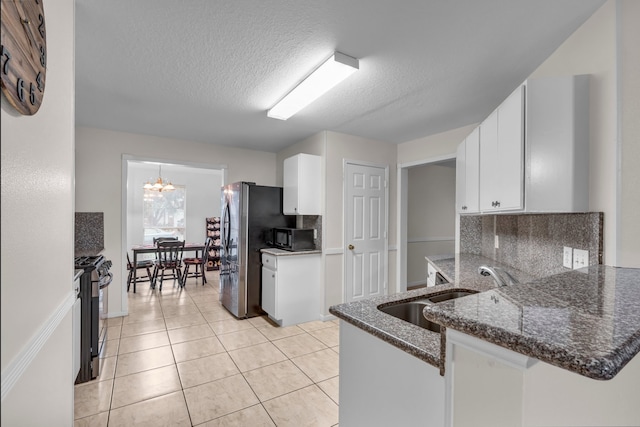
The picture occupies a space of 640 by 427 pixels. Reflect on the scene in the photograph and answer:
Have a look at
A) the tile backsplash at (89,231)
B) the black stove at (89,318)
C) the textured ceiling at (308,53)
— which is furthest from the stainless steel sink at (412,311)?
the tile backsplash at (89,231)

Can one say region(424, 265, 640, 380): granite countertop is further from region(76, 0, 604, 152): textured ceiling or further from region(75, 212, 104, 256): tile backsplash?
region(75, 212, 104, 256): tile backsplash

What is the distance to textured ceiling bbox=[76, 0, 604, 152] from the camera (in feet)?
4.83

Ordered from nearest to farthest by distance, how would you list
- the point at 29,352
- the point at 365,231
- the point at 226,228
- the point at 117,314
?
the point at 29,352 → the point at 117,314 → the point at 365,231 → the point at 226,228

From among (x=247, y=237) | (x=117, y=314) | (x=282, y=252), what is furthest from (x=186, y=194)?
(x=282, y=252)

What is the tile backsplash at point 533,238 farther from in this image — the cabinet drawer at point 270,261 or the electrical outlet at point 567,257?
the cabinet drawer at point 270,261

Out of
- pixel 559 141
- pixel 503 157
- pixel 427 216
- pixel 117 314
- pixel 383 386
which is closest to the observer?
pixel 383 386

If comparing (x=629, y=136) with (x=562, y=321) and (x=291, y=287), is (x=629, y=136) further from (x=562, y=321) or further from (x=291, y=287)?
(x=291, y=287)

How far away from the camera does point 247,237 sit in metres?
3.64

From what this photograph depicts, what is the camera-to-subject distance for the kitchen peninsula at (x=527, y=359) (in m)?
0.53

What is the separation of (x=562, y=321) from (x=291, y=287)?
302cm

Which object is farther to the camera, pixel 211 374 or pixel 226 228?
pixel 226 228

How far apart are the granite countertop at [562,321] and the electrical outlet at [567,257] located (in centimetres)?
75

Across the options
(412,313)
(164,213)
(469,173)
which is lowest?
(412,313)

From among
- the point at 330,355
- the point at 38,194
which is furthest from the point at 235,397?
the point at 38,194
